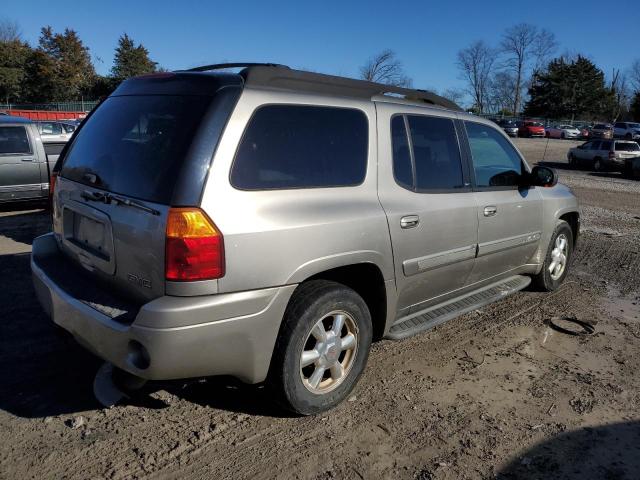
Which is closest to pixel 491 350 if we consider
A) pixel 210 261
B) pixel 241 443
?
pixel 241 443

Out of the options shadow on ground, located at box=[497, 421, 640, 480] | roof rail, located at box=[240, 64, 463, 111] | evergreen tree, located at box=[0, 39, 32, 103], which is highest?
evergreen tree, located at box=[0, 39, 32, 103]

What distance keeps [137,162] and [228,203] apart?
616 millimetres

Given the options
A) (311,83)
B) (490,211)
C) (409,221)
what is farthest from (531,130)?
(311,83)

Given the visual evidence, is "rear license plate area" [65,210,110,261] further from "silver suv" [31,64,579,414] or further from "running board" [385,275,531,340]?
"running board" [385,275,531,340]

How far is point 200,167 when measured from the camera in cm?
252

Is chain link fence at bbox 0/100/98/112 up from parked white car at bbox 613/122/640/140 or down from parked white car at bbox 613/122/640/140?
up

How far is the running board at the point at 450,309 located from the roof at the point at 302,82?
1.54 metres

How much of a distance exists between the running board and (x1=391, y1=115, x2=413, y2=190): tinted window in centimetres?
94

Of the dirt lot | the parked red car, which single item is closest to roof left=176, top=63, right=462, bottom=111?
the dirt lot

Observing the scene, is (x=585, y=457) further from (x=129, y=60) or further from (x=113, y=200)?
(x=129, y=60)

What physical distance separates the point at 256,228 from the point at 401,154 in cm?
133

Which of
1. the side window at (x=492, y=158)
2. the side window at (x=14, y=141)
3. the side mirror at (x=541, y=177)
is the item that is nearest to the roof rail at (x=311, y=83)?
the side window at (x=492, y=158)

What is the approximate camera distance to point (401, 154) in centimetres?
350

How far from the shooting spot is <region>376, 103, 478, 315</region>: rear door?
3.38 meters
